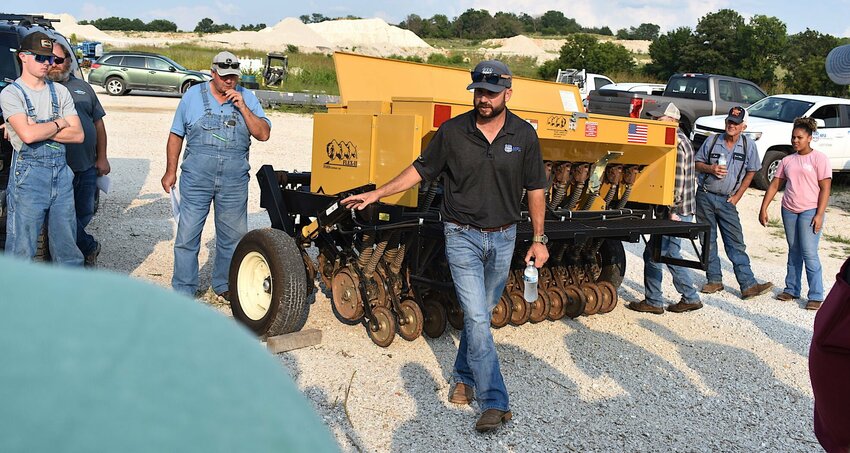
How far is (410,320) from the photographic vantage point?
5.59 m

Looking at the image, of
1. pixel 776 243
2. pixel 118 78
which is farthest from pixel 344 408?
pixel 118 78

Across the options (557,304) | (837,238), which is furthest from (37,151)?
(837,238)

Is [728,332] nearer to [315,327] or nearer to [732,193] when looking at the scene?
[732,193]

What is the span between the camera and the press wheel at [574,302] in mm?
6549

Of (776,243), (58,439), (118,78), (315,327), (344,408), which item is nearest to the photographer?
(58,439)

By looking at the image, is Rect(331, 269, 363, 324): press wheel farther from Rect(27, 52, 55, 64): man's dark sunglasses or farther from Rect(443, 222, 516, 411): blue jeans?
Rect(27, 52, 55, 64): man's dark sunglasses

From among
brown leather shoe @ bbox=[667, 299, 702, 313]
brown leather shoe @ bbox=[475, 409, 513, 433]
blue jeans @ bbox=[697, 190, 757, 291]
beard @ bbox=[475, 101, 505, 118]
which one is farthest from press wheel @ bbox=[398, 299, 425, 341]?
blue jeans @ bbox=[697, 190, 757, 291]

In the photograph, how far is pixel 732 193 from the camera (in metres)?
8.05

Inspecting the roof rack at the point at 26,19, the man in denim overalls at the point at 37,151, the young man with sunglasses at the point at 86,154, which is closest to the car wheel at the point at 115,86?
the roof rack at the point at 26,19

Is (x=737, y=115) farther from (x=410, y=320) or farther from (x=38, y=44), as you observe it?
(x=38, y=44)

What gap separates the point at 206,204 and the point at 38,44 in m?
1.59

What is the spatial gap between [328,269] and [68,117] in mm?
2178

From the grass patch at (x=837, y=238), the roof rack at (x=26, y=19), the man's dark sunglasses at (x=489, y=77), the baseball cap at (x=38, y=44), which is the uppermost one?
the roof rack at (x=26, y=19)

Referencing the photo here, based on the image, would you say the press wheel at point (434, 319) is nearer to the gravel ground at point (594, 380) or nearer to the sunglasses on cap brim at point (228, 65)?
the gravel ground at point (594, 380)
